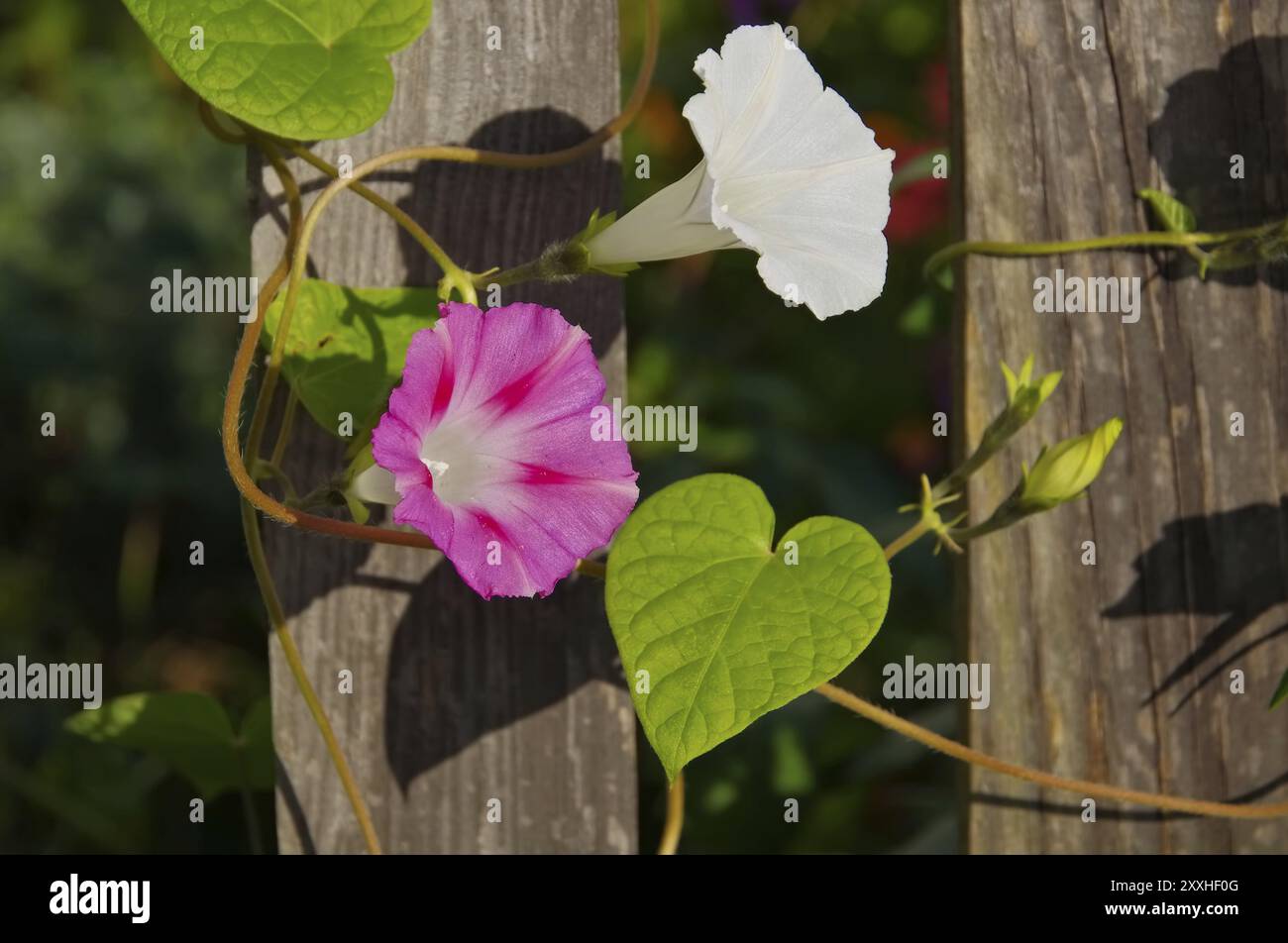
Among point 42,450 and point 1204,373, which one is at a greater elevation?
point 42,450

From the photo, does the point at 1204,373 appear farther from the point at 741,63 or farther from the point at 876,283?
the point at 741,63

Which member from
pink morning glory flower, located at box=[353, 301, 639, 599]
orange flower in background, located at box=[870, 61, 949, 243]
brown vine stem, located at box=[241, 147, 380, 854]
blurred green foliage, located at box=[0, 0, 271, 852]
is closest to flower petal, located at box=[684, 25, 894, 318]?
pink morning glory flower, located at box=[353, 301, 639, 599]

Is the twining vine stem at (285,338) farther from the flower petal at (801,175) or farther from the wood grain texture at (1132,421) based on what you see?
the wood grain texture at (1132,421)

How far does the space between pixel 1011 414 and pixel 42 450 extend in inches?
66.1

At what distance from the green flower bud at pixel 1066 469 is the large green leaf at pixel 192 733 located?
0.62 meters

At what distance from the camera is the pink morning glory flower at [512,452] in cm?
68

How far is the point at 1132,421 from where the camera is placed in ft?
3.11

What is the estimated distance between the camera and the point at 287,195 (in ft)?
2.75

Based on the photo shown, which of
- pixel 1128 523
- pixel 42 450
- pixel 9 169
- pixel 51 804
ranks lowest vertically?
pixel 51 804

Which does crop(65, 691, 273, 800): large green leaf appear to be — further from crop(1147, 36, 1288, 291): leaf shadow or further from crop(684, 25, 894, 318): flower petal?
crop(1147, 36, 1288, 291): leaf shadow

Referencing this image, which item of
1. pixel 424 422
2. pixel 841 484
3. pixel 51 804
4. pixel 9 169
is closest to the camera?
pixel 424 422

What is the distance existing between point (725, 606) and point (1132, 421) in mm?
392

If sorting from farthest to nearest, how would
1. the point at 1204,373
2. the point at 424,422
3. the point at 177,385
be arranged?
1. the point at 177,385
2. the point at 1204,373
3. the point at 424,422

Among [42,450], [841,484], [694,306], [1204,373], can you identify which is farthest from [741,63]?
[42,450]
